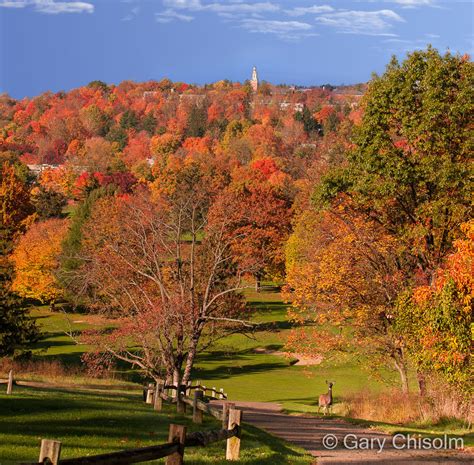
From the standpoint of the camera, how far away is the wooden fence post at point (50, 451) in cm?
887

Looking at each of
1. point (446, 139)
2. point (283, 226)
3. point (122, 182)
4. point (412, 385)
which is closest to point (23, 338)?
point (412, 385)

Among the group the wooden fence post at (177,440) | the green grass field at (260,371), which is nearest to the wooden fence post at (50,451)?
the wooden fence post at (177,440)

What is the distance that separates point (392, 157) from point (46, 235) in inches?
2644

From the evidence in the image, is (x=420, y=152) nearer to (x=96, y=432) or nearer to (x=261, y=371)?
(x=96, y=432)

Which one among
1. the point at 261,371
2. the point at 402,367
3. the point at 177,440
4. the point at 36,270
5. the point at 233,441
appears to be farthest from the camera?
the point at 36,270

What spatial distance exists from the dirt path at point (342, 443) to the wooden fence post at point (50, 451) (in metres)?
8.93

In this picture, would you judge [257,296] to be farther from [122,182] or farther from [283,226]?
[122,182]

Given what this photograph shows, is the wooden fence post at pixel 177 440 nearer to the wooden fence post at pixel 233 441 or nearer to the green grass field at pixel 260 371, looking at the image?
the wooden fence post at pixel 233 441

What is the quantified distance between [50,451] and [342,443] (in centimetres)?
1252

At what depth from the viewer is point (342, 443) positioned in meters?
20.2

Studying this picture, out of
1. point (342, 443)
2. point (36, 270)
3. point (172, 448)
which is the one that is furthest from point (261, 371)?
point (172, 448)

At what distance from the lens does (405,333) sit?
31.0 metres

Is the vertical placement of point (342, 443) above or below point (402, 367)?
below

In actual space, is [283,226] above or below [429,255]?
above
